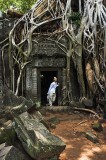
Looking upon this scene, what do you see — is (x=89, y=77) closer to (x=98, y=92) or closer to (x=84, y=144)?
(x=98, y=92)

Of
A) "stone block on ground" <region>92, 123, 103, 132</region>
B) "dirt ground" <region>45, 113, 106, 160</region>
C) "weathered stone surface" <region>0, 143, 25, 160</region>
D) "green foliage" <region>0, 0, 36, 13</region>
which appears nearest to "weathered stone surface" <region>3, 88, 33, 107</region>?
"dirt ground" <region>45, 113, 106, 160</region>

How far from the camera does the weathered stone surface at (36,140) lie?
579 centimetres

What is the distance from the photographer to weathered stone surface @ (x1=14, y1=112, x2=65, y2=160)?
579 cm

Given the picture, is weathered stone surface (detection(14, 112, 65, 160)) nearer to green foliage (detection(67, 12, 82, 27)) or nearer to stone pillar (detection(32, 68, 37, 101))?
stone pillar (detection(32, 68, 37, 101))

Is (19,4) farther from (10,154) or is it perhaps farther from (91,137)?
(10,154)

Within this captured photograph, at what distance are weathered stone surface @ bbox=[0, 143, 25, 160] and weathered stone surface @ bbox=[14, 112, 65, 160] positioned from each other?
278 millimetres

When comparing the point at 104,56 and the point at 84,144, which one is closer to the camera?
the point at 84,144

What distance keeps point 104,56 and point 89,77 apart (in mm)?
906

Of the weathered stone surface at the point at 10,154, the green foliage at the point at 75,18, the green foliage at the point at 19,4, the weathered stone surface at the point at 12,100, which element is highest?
the green foliage at the point at 19,4

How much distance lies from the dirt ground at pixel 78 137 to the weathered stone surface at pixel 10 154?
1113 millimetres

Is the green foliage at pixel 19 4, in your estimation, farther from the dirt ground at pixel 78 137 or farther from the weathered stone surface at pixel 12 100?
the weathered stone surface at pixel 12 100

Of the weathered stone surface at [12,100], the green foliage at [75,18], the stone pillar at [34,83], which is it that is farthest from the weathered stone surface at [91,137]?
the green foliage at [75,18]

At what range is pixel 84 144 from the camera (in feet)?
24.9

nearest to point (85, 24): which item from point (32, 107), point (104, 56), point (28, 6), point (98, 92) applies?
point (104, 56)
